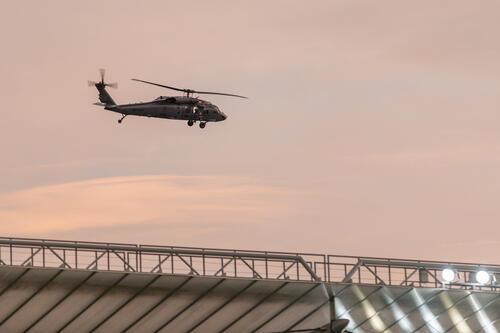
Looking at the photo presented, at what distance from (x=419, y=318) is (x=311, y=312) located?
7566mm

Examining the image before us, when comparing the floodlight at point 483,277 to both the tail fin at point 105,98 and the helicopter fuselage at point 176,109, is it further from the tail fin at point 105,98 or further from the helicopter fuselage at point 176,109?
the tail fin at point 105,98

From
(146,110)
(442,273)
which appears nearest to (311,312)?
(442,273)

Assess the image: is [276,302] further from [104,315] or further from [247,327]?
[104,315]

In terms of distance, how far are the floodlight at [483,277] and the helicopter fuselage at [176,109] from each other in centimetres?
2974

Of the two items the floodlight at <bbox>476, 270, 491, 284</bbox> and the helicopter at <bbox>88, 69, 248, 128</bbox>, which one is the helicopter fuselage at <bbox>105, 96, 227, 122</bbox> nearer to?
the helicopter at <bbox>88, 69, 248, 128</bbox>

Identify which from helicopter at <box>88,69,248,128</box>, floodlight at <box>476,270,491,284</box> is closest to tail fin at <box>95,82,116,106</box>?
helicopter at <box>88,69,248,128</box>

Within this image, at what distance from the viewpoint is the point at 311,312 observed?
217 ft

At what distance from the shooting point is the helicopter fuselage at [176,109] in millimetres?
88375

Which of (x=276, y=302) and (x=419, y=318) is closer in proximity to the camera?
(x=276, y=302)

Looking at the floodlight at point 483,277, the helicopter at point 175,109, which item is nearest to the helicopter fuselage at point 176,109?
the helicopter at point 175,109

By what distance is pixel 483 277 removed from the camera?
66.4 meters

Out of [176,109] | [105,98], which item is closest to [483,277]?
[176,109]

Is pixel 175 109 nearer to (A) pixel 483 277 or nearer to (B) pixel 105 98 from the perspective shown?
(B) pixel 105 98

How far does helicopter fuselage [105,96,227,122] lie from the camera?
88375 millimetres
